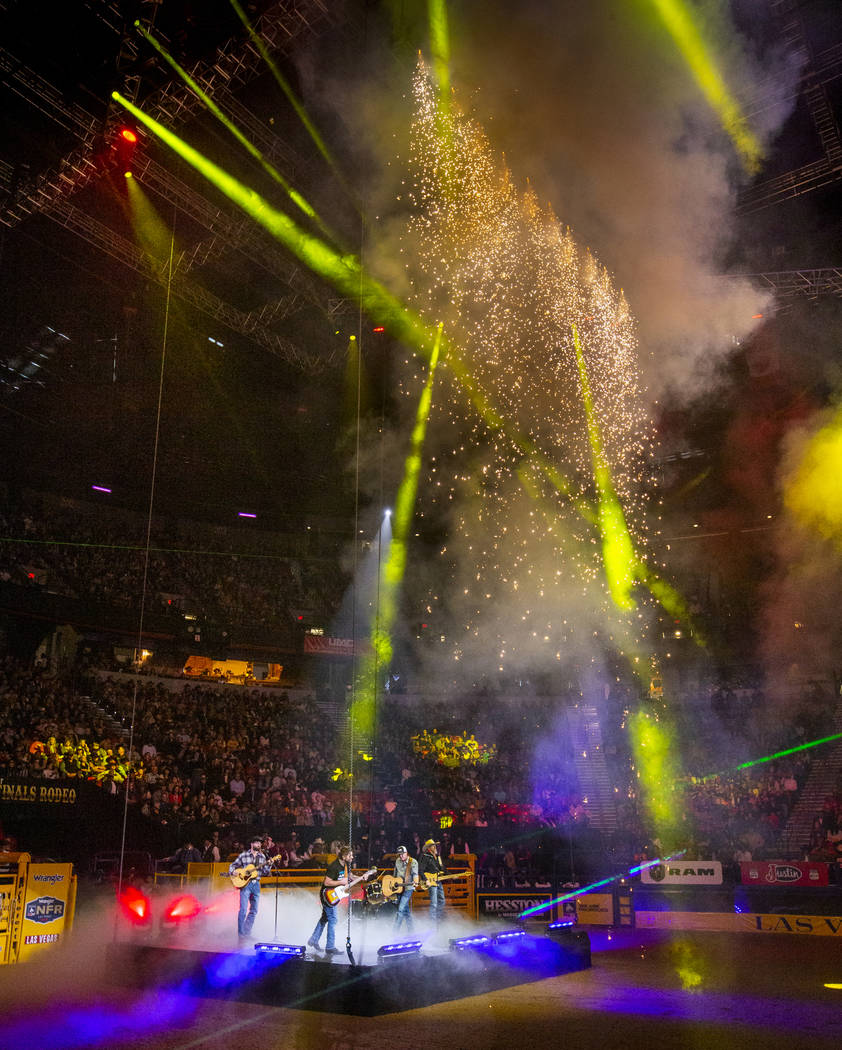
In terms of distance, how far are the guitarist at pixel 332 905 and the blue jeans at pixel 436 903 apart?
1.66 metres

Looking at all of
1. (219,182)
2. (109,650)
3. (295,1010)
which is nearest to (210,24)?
(219,182)

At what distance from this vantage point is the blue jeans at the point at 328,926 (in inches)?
318

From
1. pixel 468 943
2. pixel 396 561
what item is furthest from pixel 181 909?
pixel 396 561

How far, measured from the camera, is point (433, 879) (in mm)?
9961

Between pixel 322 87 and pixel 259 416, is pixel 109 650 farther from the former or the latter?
pixel 322 87

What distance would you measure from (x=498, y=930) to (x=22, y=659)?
14288 mm

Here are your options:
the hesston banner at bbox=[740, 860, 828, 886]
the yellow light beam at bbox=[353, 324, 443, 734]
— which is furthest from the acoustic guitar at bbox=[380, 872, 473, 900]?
the hesston banner at bbox=[740, 860, 828, 886]

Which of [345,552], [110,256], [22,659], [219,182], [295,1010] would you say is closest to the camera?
[295,1010]

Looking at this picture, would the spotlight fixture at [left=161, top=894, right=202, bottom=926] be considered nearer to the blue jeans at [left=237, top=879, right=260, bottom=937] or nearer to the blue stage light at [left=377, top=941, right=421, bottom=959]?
the blue jeans at [left=237, top=879, right=260, bottom=937]

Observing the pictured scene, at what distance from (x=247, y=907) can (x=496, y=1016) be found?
358 cm

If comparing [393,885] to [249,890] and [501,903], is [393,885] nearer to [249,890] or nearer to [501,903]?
[249,890]

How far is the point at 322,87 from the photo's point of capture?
1088cm

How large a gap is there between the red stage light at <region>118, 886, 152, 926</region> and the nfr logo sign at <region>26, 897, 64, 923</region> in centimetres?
78

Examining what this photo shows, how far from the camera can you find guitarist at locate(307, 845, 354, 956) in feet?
26.6
